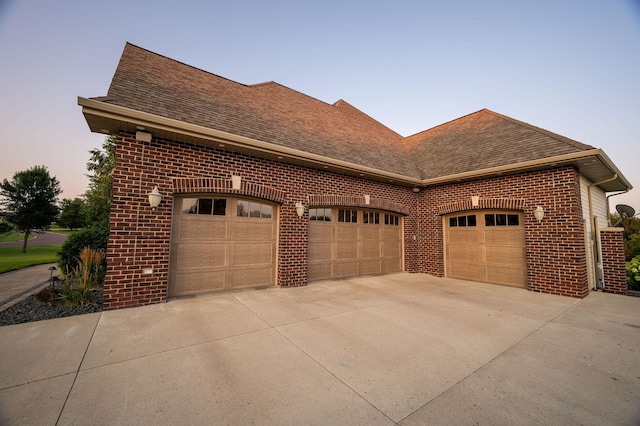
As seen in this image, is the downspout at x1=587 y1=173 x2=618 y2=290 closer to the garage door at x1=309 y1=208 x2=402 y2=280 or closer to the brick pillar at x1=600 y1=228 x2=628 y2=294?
the brick pillar at x1=600 y1=228 x2=628 y2=294

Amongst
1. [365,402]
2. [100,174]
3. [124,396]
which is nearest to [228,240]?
[124,396]

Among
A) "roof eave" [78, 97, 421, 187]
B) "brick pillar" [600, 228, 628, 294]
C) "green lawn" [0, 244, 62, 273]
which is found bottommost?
"green lawn" [0, 244, 62, 273]

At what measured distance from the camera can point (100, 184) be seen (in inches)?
527

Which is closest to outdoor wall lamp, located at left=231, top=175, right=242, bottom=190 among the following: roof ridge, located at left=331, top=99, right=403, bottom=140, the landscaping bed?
the landscaping bed

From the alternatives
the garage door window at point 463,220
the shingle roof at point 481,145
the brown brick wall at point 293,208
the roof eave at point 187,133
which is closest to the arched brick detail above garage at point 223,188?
the brown brick wall at point 293,208

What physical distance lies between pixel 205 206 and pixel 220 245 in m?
1.04

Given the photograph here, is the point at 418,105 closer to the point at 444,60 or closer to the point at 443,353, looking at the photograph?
the point at 444,60

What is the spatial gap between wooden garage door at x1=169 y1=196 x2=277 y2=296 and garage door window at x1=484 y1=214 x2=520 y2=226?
706 centimetres

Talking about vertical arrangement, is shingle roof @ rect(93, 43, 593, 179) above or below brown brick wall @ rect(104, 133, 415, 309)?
above

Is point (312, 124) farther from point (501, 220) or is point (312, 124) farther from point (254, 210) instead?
point (501, 220)

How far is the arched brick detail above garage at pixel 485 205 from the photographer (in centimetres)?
740

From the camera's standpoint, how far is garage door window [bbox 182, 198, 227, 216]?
5.84 meters

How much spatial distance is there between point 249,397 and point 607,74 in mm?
12143

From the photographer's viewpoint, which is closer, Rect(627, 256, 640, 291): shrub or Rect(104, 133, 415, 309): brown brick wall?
Rect(104, 133, 415, 309): brown brick wall
